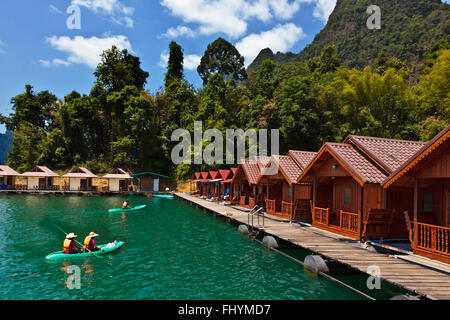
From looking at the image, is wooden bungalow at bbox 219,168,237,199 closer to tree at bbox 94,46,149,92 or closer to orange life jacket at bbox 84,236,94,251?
orange life jacket at bbox 84,236,94,251

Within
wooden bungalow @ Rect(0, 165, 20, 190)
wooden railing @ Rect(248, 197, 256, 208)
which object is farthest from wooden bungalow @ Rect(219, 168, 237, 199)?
wooden bungalow @ Rect(0, 165, 20, 190)

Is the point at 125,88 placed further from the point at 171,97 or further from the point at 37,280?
the point at 37,280

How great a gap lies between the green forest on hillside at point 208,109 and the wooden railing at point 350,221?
3034 centimetres

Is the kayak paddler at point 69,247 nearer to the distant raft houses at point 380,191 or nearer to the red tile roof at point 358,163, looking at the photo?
the distant raft houses at point 380,191

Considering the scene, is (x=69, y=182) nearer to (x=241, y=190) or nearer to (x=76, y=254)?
(x=241, y=190)

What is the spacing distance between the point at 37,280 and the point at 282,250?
11683 mm

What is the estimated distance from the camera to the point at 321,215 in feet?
58.6

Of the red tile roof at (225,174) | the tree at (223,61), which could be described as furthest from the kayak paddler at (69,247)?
the tree at (223,61)

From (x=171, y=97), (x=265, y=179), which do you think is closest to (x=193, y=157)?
(x=171, y=97)

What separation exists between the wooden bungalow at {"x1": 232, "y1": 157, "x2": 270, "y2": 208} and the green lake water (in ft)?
23.4

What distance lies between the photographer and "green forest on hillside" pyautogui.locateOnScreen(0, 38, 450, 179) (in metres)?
46.5

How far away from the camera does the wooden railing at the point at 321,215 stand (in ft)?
56.4

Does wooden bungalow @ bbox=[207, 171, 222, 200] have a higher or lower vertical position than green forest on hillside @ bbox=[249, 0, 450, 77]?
lower

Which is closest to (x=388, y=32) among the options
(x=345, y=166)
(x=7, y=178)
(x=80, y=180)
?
(x=80, y=180)
